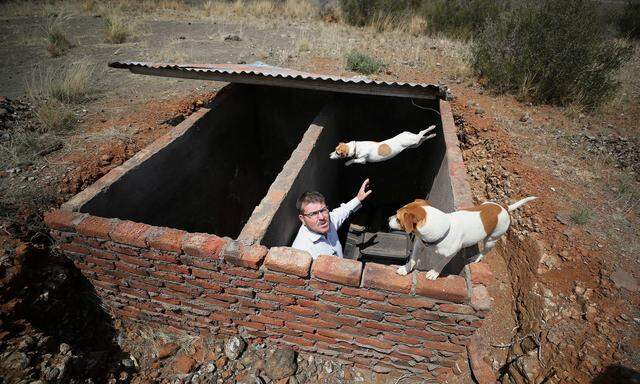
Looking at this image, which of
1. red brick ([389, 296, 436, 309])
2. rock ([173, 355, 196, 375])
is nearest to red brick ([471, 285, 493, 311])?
red brick ([389, 296, 436, 309])

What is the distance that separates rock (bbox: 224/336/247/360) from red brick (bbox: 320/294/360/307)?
1136mm

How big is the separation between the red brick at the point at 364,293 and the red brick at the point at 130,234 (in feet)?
4.92

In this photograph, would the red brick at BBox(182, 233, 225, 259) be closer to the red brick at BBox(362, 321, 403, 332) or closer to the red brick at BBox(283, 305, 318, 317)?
the red brick at BBox(283, 305, 318, 317)

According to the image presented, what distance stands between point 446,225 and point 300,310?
126 cm

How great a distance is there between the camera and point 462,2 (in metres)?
11.9

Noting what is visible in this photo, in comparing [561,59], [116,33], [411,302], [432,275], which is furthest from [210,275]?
[116,33]

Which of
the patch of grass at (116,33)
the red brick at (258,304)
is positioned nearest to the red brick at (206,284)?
the red brick at (258,304)

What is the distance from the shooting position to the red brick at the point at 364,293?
206 cm

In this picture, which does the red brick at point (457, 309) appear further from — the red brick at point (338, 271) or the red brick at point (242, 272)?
the red brick at point (242, 272)

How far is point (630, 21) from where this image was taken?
11.6 meters

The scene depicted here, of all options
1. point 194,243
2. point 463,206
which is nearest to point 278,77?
point 194,243

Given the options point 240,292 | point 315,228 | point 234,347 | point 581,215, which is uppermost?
point 315,228

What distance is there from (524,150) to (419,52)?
207 inches

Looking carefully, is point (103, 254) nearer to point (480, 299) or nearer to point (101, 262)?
point (101, 262)
